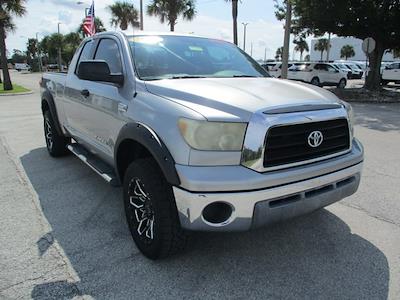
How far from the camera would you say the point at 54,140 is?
6.45m

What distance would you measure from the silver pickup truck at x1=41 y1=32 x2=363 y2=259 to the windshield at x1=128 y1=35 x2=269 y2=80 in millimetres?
16

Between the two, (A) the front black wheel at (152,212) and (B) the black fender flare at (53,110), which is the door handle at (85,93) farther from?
(B) the black fender flare at (53,110)

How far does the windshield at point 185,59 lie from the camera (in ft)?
12.3

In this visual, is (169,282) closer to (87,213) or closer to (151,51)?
(87,213)

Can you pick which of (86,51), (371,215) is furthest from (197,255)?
(86,51)

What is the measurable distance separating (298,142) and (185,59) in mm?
1583

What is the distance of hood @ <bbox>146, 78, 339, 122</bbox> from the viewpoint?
2.81m

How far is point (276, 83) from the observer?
3.72 meters

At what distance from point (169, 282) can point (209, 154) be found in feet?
3.36

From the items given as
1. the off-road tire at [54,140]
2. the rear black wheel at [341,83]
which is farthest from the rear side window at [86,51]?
the rear black wheel at [341,83]

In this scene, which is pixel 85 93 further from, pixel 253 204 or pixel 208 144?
pixel 253 204

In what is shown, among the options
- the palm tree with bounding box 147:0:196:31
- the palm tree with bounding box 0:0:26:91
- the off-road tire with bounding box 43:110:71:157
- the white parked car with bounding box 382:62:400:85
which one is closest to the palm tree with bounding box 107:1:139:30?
the palm tree with bounding box 147:0:196:31

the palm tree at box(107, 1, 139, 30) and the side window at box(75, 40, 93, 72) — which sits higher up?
the palm tree at box(107, 1, 139, 30)

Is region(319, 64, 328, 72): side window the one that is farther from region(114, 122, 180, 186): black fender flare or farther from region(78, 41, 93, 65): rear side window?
region(114, 122, 180, 186): black fender flare
